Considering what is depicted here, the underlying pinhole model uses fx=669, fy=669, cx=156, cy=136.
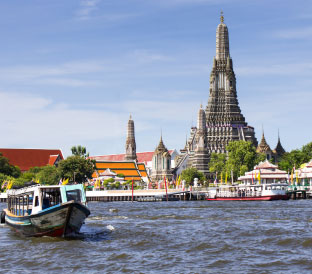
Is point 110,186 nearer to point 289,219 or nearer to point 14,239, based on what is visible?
point 289,219

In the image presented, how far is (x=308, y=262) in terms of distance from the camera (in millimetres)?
27469

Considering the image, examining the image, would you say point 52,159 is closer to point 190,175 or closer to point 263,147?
point 190,175

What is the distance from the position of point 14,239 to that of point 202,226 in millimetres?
12498

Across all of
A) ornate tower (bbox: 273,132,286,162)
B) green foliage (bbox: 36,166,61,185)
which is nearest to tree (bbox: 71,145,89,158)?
green foliage (bbox: 36,166,61,185)

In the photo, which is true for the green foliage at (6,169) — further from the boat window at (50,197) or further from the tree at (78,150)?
the boat window at (50,197)

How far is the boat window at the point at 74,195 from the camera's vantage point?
35.6 m

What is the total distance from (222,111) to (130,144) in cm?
2728

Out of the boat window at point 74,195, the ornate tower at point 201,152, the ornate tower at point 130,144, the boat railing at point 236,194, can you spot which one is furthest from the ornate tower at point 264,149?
the boat window at point 74,195

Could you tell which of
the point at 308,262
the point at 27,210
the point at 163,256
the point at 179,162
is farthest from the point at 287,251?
the point at 179,162

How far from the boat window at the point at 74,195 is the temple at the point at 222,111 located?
132454mm

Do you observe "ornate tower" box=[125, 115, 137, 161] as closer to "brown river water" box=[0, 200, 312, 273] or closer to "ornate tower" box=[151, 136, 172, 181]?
"ornate tower" box=[151, 136, 172, 181]

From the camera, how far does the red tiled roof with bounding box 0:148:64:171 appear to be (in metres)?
180

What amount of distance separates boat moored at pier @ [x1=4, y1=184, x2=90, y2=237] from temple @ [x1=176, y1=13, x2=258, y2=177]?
132 m

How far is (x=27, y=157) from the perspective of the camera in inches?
7170
